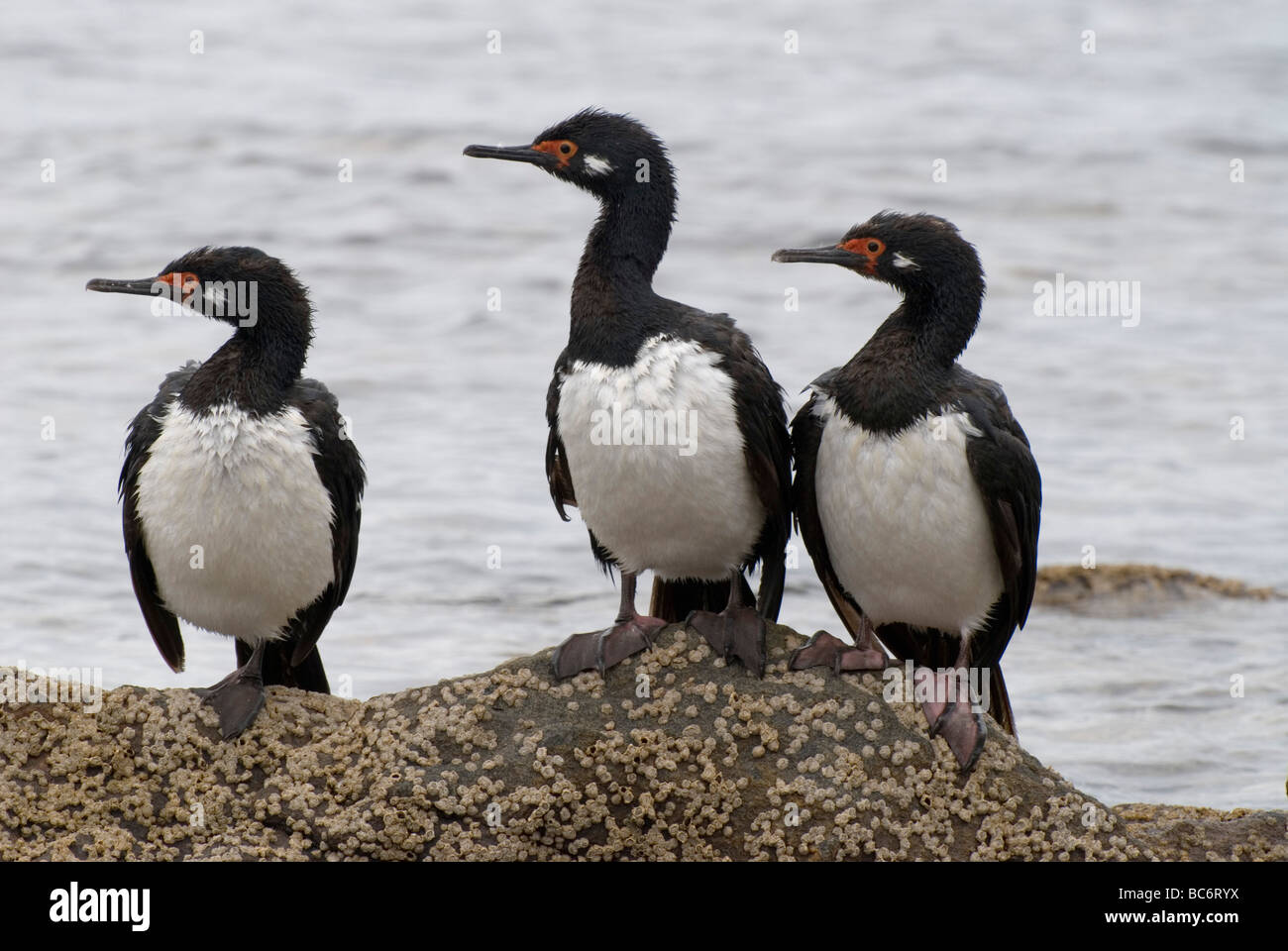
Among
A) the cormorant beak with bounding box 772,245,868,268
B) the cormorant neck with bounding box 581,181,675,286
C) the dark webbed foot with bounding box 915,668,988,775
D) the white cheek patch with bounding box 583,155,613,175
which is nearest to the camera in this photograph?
the dark webbed foot with bounding box 915,668,988,775

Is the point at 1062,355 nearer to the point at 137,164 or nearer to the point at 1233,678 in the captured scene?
the point at 1233,678

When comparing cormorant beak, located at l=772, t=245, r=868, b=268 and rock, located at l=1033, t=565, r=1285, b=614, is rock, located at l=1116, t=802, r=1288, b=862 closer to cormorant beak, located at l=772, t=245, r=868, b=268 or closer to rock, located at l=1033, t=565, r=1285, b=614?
cormorant beak, located at l=772, t=245, r=868, b=268

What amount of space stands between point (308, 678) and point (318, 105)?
1662 centimetres

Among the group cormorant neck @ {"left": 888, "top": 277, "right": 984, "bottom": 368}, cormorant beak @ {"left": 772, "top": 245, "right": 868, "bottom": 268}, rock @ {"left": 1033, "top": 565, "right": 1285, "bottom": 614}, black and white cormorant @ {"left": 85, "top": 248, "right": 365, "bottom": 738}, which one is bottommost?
rock @ {"left": 1033, "top": 565, "right": 1285, "bottom": 614}

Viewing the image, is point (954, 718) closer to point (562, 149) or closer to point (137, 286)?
point (562, 149)

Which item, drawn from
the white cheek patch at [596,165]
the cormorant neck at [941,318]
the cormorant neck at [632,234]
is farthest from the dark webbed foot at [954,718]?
the white cheek patch at [596,165]

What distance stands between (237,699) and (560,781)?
129 centimetres

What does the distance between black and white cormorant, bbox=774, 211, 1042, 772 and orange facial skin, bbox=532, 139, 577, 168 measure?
3.18 ft

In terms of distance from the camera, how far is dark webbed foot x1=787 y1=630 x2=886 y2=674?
265 inches

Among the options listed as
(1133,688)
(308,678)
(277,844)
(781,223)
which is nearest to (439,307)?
(781,223)

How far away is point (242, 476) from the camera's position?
6.64m

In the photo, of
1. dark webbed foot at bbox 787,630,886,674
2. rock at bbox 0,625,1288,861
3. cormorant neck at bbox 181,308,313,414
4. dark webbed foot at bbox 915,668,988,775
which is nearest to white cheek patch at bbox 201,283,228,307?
cormorant neck at bbox 181,308,313,414

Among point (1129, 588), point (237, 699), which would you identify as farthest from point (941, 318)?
point (1129, 588)

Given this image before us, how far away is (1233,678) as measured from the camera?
1045 cm
